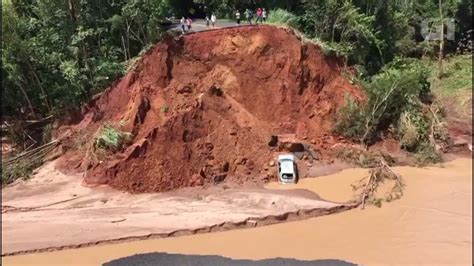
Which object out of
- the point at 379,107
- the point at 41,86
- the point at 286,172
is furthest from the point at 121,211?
the point at 379,107

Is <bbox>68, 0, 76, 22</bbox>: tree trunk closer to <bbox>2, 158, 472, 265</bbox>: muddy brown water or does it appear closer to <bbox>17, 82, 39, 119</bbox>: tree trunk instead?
<bbox>17, 82, 39, 119</bbox>: tree trunk

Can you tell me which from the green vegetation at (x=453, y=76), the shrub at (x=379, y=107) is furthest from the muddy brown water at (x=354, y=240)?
the green vegetation at (x=453, y=76)

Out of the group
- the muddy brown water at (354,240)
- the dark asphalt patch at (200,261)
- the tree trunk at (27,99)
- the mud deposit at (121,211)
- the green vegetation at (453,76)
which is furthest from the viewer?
the green vegetation at (453,76)

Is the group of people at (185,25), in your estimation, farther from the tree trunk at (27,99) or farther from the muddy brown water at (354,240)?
the muddy brown water at (354,240)

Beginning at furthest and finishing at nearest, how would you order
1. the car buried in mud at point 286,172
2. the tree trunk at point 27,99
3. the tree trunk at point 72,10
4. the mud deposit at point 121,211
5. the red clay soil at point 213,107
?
the tree trunk at point 72,10 → the tree trunk at point 27,99 → the car buried in mud at point 286,172 → the red clay soil at point 213,107 → the mud deposit at point 121,211

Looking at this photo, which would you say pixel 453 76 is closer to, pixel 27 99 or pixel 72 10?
pixel 72 10

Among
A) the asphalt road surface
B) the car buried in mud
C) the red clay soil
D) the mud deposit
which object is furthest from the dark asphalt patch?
the asphalt road surface

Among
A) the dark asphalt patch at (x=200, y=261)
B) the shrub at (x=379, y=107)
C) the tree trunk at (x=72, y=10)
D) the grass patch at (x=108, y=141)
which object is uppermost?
the tree trunk at (x=72, y=10)

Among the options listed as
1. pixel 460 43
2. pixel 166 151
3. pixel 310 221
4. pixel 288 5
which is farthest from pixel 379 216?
pixel 460 43
